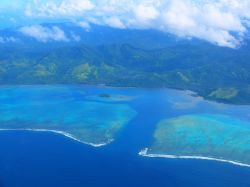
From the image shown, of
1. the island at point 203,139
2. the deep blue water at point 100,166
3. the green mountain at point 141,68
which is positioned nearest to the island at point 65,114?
the deep blue water at point 100,166

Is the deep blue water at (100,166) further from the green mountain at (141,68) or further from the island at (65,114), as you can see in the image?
the green mountain at (141,68)

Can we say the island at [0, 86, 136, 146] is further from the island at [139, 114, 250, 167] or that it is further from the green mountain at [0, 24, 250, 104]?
the green mountain at [0, 24, 250, 104]

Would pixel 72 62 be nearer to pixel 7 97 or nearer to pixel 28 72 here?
pixel 28 72

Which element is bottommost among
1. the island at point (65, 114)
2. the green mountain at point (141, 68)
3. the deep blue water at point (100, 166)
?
the deep blue water at point (100, 166)

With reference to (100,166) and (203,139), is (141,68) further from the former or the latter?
(100,166)

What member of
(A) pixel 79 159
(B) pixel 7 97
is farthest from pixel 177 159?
(B) pixel 7 97

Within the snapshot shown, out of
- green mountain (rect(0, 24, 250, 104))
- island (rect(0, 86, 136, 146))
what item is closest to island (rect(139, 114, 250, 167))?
island (rect(0, 86, 136, 146))
